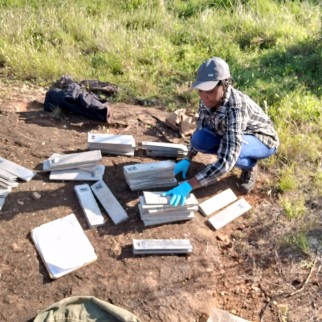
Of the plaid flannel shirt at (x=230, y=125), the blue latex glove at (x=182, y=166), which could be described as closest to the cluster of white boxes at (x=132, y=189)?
the blue latex glove at (x=182, y=166)

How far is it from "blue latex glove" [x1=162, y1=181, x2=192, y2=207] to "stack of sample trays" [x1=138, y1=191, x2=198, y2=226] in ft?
0.16

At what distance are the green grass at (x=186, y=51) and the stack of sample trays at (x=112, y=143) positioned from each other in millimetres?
1319

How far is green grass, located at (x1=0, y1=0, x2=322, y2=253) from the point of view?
5.72m

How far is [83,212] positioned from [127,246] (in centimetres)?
59

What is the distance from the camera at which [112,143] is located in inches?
195

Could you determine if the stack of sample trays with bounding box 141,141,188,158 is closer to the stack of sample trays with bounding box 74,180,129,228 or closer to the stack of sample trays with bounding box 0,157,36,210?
the stack of sample trays with bounding box 74,180,129,228

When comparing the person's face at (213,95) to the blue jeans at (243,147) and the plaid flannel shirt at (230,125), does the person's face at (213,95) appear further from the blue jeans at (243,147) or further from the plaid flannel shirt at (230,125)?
the blue jeans at (243,147)

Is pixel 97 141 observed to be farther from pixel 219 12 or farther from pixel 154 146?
pixel 219 12

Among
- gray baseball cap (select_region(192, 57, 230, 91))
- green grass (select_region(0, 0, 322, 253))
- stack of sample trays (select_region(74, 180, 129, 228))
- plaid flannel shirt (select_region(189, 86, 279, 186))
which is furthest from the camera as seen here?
green grass (select_region(0, 0, 322, 253))

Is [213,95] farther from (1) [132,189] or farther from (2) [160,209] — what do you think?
(1) [132,189]

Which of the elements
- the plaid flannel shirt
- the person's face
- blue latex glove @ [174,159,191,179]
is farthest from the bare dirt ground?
the person's face

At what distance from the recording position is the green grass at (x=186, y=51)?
225 inches

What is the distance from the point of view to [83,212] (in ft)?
14.1

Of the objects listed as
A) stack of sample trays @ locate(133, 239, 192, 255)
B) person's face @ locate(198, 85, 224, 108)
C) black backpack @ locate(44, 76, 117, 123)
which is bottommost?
stack of sample trays @ locate(133, 239, 192, 255)
